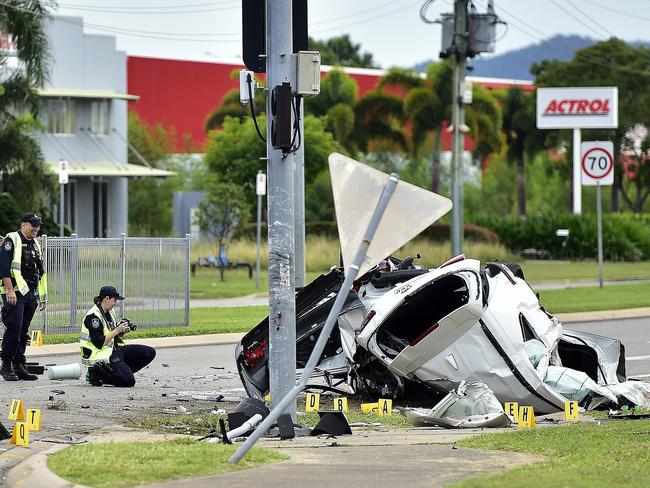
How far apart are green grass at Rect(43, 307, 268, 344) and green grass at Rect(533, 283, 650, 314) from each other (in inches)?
231

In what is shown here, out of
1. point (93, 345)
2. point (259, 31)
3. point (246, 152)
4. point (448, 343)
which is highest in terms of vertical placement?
point (246, 152)

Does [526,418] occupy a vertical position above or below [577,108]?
below

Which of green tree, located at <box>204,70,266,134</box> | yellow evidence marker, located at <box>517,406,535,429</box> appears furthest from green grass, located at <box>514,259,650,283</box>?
yellow evidence marker, located at <box>517,406,535,429</box>

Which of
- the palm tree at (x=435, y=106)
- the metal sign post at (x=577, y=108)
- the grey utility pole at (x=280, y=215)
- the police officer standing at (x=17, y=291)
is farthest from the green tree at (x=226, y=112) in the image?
the grey utility pole at (x=280, y=215)

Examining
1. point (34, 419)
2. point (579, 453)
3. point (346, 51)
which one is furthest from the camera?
point (346, 51)

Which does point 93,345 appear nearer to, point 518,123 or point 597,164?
point 597,164

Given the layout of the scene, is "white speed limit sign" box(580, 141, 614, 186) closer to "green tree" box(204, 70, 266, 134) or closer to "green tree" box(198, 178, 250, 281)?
"green tree" box(198, 178, 250, 281)

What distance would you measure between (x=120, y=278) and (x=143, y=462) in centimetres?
1247

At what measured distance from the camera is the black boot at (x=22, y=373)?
1451cm

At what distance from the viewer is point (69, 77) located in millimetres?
51844

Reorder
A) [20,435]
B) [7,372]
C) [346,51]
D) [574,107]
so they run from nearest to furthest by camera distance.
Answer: [20,435] → [7,372] → [574,107] → [346,51]

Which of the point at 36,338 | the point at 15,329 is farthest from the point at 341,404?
the point at 36,338

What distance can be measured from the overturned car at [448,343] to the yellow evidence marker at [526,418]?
2.57ft

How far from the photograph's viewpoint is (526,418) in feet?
35.6
